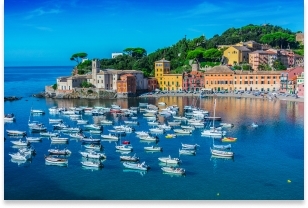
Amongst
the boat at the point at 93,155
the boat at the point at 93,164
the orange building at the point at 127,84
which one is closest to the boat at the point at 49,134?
the boat at the point at 93,155

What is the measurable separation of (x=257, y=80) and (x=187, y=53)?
22.6 feet

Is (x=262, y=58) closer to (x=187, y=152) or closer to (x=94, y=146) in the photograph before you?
(x=187, y=152)

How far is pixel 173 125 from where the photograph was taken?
49.7ft

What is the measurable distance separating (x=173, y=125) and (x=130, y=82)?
974 centimetres

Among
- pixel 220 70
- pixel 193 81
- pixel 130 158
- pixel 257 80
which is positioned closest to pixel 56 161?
pixel 130 158

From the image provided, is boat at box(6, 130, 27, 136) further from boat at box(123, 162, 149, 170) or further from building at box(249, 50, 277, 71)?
building at box(249, 50, 277, 71)

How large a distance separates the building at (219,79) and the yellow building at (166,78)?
1.59m

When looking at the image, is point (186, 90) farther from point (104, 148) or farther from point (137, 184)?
point (137, 184)

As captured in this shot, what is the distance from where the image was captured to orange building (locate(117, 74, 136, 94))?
24297 mm

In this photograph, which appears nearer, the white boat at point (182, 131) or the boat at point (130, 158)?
the boat at point (130, 158)

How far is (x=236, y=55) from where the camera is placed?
28.4m

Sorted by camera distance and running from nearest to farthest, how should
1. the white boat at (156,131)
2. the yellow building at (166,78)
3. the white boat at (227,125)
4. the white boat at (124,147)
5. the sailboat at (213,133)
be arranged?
the white boat at (124,147), the sailboat at (213,133), the white boat at (156,131), the white boat at (227,125), the yellow building at (166,78)

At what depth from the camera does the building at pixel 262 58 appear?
27688 millimetres

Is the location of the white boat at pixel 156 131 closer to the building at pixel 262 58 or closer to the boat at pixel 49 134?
the boat at pixel 49 134
